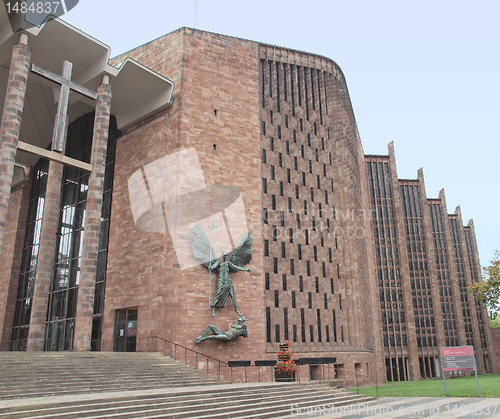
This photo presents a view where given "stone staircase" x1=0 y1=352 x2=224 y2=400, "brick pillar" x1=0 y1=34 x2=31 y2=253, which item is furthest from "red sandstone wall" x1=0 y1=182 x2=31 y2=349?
"stone staircase" x1=0 y1=352 x2=224 y2=400

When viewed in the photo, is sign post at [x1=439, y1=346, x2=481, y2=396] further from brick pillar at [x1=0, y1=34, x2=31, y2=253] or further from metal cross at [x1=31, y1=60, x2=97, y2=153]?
metal cross at [x1=31, y1=60, x2=97, y2=153]

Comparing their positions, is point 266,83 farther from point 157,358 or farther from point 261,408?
point 261,408

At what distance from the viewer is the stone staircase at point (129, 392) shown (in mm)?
10508

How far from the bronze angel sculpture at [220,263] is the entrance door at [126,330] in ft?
13.0

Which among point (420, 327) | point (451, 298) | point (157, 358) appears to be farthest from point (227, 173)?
point (451, 298)

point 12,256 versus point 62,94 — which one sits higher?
point 62,94

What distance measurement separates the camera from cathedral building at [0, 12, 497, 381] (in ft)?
68.7

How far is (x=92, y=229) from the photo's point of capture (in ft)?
66.2

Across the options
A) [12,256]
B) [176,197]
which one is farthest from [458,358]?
[12,256]

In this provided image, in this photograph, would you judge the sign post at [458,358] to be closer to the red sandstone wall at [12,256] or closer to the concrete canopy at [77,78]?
the concrete canopy at [77,78]

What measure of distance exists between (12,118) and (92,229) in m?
5.58

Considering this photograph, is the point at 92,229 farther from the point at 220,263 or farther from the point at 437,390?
the point at 437,390

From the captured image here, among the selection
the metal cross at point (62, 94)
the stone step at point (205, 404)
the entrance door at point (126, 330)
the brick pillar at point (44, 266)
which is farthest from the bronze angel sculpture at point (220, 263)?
the metal cross at point (62, 94)

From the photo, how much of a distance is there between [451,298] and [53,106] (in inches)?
2009
